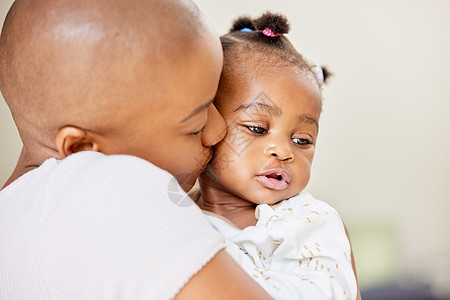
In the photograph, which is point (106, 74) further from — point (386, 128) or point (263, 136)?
point (386, 128)

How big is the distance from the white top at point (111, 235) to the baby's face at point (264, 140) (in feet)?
1.59

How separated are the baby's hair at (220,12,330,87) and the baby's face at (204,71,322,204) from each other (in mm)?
54

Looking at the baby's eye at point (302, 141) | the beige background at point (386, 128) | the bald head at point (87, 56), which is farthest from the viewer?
the beige background at point (386, 128)

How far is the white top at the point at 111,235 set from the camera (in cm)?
52

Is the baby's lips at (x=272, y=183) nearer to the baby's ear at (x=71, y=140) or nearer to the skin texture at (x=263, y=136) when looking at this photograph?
the skin texture at (x=263, y=136)

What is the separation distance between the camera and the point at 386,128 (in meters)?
3.09

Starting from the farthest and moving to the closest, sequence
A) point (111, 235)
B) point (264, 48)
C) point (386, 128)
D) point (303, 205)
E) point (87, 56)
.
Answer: point (386, 128)
point (264, 48)
point (303, 205)
point (87, 56)
point (111, 235)

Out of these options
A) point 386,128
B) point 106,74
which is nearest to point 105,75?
point 106,74

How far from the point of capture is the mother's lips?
1063 mm

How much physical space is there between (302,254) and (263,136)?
0.98 feet

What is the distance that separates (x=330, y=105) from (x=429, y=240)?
1.17 metres

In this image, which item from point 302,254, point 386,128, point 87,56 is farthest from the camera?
point 386,128

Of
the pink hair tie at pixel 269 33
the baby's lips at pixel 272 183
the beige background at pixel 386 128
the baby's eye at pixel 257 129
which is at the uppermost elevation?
the pink hair tie at pixel 269 33

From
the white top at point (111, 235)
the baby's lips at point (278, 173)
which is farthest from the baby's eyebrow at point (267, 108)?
the white top at point (111, 235)
